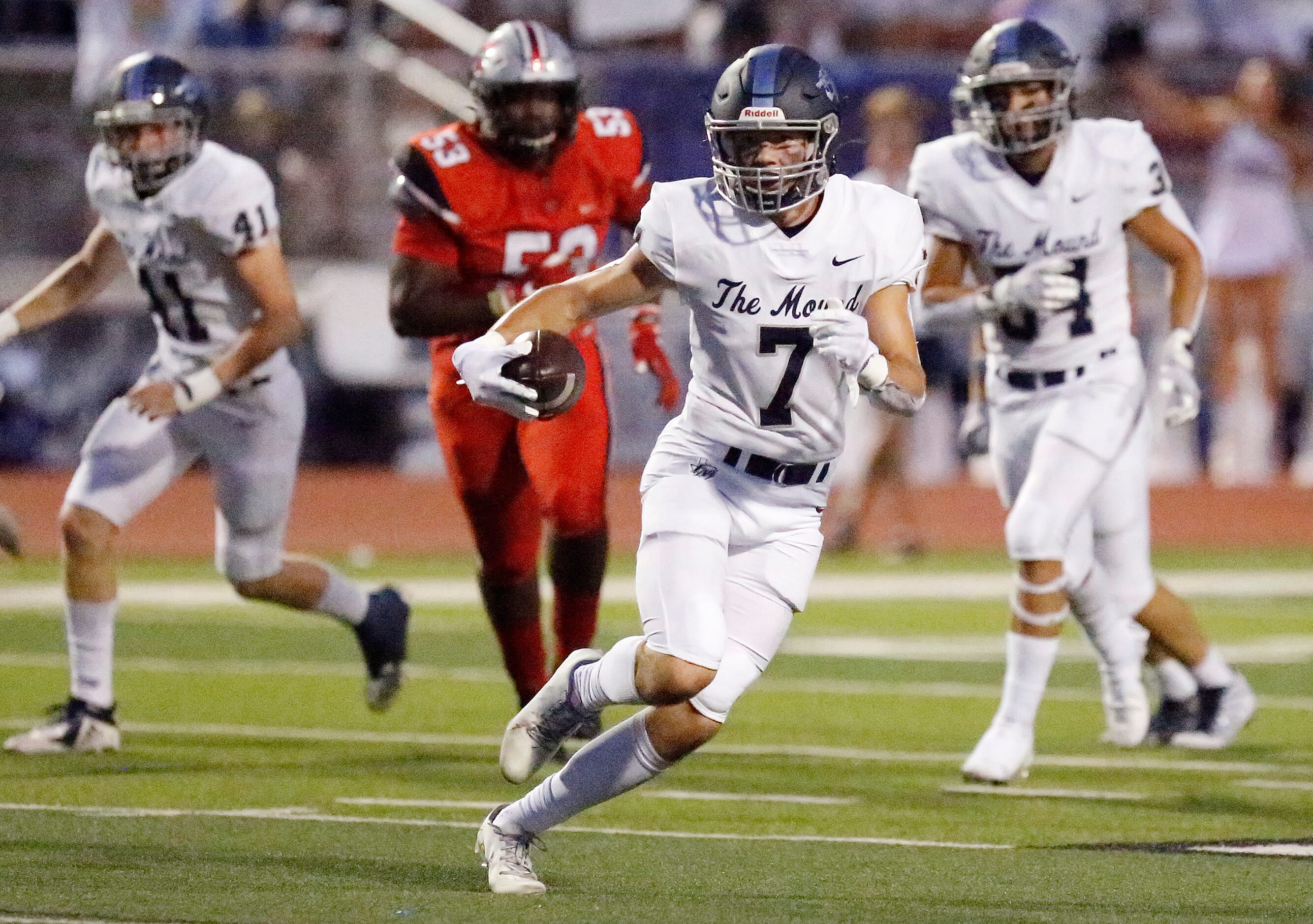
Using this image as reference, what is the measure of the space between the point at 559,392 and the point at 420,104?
9446 millimetres

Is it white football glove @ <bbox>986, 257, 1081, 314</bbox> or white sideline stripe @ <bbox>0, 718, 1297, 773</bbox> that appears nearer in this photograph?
white football glove @ <bbox>986, 257, 1081, 314</bbox>

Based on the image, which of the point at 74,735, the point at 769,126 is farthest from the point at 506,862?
the point at 74,735

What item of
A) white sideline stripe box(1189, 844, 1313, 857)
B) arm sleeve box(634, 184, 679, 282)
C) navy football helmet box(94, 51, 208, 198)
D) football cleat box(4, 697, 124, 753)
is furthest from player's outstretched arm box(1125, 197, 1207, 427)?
football cleat box(4, 697, 124, 753)

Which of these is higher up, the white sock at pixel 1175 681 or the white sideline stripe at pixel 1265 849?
the white sideline stripe at pixel 1265 849

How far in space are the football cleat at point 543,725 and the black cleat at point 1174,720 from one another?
104 inches

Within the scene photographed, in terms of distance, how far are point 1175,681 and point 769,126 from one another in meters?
2.87

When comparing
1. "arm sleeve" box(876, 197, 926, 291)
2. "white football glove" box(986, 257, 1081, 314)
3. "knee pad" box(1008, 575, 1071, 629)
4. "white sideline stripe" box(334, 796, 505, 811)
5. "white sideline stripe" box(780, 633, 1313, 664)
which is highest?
"arm sleeve" box(876, 197, 926, 291)

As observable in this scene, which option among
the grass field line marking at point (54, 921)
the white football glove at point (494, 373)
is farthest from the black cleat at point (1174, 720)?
the grass field line marking at point (54, 921)

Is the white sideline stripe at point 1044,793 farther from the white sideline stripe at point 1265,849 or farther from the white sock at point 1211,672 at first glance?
the white sock at point 1211,672

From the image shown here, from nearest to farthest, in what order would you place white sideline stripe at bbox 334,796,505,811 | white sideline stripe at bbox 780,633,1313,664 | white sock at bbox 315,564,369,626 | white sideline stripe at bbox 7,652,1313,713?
white sideline stripe at bbox 334,796,505,811 < white sock at bbox 315,564,369,626 < white sideline stripe at bbox 7,652,1313,713 < white sideline stripe at bbox 780,633,1313,664

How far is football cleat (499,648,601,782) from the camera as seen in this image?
4.57 metres

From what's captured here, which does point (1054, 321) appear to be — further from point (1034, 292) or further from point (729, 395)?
point (729, 395)

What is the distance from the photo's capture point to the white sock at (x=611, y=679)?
443 cm

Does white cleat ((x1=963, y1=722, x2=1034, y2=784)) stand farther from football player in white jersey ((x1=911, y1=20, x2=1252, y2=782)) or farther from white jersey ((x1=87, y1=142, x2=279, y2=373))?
white jersey ((x1=87, y1=142, x2=279, y2=373))
